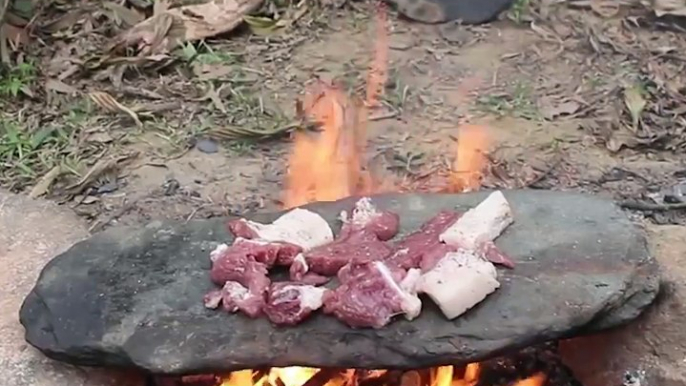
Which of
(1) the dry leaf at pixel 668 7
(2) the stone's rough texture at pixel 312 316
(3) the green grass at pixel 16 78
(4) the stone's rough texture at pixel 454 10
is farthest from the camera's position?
(4) the stone's rough texture at pixel 454 10

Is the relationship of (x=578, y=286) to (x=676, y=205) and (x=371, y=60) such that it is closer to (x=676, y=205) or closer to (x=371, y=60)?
(x=676, y=205)

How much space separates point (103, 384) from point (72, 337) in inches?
6.7

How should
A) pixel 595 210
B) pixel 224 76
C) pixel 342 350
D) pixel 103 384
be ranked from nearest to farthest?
pixel 342 350
pixel 103 384
pixel 595 210
pixel 224 76

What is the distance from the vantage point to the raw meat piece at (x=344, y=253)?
2.59 meters

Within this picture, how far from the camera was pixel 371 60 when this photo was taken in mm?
4512

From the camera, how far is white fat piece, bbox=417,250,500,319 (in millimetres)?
2451

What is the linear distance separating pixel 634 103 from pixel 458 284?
1838 millimetres

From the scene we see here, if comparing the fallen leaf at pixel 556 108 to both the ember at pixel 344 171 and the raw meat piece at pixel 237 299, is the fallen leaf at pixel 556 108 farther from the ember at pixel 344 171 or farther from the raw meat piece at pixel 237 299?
the raw meat piece at pixel 237 299

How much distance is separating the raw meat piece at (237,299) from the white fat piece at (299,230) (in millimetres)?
176

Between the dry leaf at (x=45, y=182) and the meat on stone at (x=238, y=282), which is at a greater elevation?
the meat on stone at (x=238, y=282)

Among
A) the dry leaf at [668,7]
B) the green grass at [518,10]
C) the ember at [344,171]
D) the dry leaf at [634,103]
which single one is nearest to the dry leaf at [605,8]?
the dry leaf at [668,7]

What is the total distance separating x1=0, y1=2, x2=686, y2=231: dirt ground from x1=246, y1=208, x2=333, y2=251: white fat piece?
738mm

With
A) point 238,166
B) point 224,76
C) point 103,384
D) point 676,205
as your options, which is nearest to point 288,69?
point 224,76

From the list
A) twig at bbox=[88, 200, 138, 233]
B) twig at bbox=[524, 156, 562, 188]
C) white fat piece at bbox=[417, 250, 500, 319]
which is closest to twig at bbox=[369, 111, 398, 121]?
twig at bbox=[524, 156, 562, 188]
